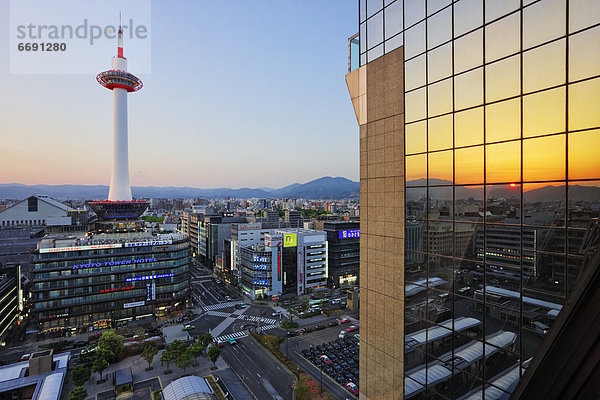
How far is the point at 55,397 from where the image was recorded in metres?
37.1

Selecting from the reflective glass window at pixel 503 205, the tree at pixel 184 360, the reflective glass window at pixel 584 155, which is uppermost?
the reflective glass window at pixel 584 155

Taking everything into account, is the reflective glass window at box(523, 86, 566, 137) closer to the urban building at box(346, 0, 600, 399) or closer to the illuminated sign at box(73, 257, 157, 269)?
the urban building at box(346, 0, 600, 399)

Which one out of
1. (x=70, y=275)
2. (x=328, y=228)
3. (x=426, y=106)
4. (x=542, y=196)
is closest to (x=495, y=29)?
(x=426, y=106)

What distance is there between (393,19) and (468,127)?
7.18 metres

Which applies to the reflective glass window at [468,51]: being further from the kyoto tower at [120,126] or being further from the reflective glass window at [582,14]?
the kyoto tower at [120,126]

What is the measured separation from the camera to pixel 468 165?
12125 mm

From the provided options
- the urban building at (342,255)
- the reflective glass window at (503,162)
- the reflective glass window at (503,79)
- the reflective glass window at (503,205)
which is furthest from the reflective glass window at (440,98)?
the urban building at (342,255)

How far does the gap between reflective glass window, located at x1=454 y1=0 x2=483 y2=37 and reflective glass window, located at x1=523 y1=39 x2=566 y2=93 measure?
8.70 ft

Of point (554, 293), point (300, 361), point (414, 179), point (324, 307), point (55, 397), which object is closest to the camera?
point (554, 293)

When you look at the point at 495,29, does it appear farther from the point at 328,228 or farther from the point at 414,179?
the point at 328,228

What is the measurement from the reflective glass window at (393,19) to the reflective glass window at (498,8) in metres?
4.37

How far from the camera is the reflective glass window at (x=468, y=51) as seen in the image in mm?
11656

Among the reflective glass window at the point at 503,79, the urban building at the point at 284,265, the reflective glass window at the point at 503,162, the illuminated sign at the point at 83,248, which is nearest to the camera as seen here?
the reflective glass window at the point at 503,79

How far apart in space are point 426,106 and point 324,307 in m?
71.1
